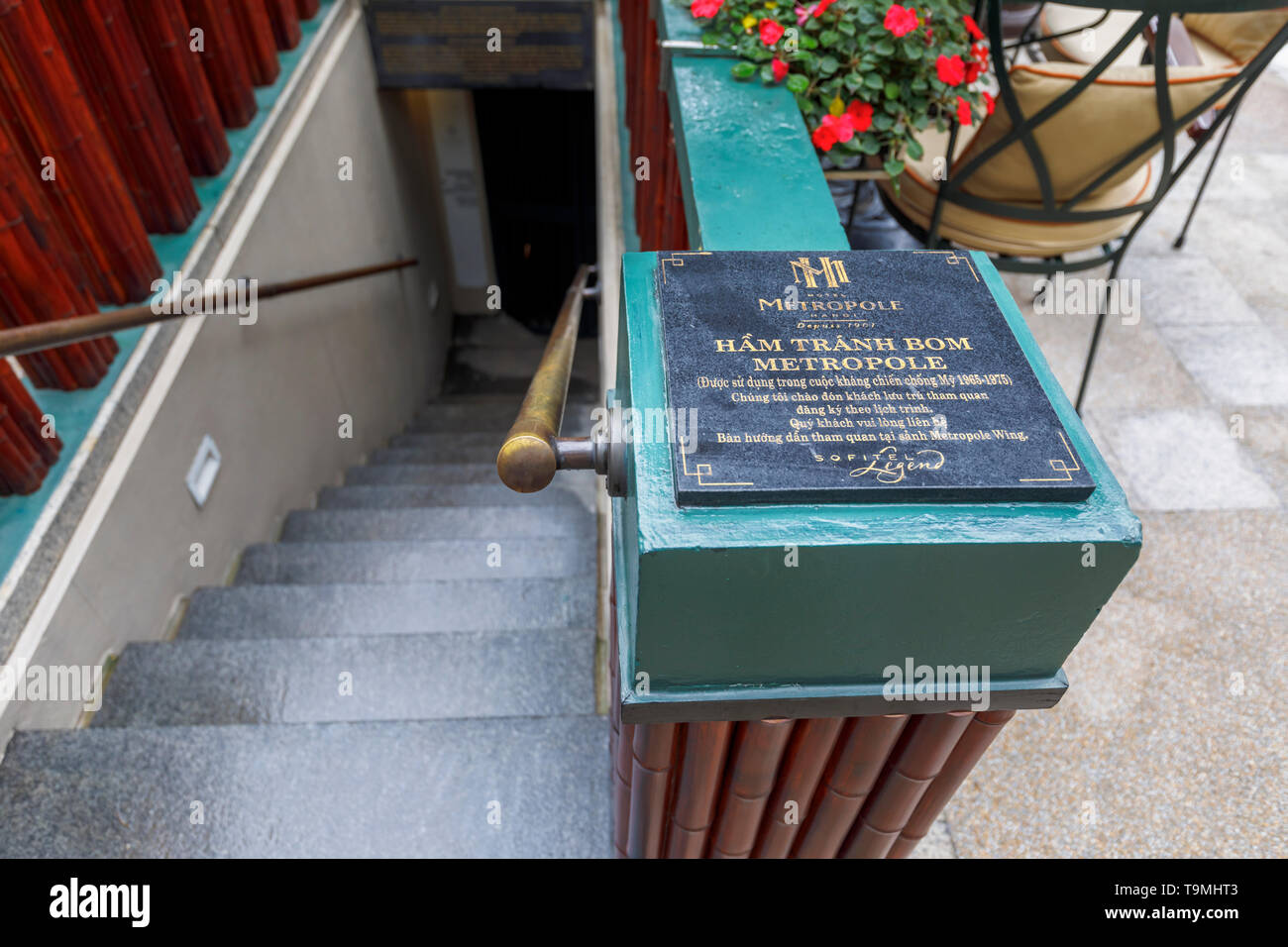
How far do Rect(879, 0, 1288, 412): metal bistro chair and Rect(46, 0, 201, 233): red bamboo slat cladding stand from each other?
2.29 metres

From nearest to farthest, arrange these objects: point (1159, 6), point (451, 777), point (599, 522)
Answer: point (1159, 6)
point (451, 777)
point (599, 522)

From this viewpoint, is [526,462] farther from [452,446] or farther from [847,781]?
[452,446]

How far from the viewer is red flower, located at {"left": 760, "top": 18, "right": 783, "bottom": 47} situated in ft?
5.13

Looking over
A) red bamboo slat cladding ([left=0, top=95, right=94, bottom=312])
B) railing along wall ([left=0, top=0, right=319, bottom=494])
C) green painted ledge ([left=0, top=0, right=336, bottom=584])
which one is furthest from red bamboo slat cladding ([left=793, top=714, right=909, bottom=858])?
red bamboo slat cladding ([left=0, top=95, right=94, bottom=312])

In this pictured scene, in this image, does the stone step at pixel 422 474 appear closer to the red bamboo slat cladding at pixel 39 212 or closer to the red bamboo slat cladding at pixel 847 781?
the red bamboo slat cladding at pixel 39 212

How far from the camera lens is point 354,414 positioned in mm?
4812

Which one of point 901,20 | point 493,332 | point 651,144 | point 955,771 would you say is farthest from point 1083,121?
point 493,332

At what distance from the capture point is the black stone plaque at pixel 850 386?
79 cm

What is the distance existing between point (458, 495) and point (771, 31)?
2.60 metres

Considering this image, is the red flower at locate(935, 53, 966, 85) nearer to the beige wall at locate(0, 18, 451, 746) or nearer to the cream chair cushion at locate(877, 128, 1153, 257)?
the cream chair cushion at locate(877, 128, 1153, 257)

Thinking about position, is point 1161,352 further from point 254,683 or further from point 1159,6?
point 254,683

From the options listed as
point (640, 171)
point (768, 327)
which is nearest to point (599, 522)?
point (640, 171)

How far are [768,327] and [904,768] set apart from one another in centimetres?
63

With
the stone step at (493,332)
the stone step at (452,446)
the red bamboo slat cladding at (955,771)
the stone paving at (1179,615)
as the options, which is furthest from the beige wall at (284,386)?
the stone paving at (1179,615)
